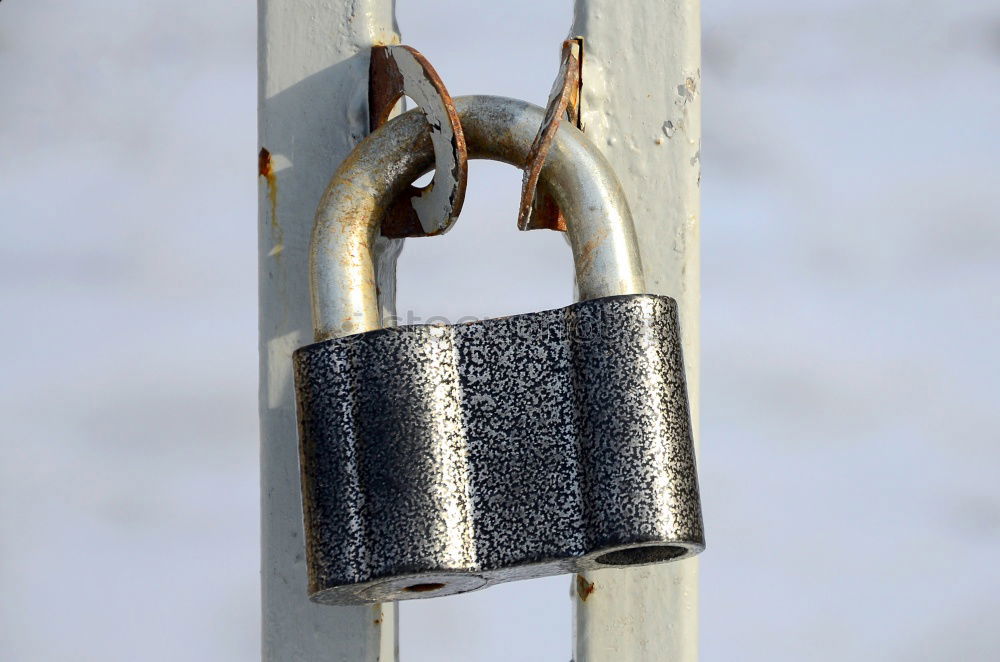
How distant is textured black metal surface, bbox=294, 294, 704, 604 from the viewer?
1.95ft

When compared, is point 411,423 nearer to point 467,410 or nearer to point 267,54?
point 467,410

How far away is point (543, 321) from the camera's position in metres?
0.62

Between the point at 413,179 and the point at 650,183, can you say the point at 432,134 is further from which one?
the point at 650,183

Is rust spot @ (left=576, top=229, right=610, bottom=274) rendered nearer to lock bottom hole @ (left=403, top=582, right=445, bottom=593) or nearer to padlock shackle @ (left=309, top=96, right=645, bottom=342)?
padlock shackle @ (left=309, top=96, right=645, bottom=342)

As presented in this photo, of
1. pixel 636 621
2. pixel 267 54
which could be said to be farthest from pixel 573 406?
pixel 267 54

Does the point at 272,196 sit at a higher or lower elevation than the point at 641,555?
higher

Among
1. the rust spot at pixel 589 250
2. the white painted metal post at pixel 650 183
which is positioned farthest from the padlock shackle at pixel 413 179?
the white painted metal post at pixel 650 183

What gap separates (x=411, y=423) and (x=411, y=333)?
0.05 meters

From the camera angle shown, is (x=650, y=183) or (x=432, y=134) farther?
(x=650, y=183)

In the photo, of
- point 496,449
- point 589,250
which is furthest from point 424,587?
point 589,250

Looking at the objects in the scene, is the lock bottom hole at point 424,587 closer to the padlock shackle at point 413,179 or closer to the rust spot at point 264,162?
the padlock shackle at point 413,179

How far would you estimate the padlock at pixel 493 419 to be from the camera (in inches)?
23.5

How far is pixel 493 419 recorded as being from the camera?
626 millimetres

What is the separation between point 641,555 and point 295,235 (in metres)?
0.29
